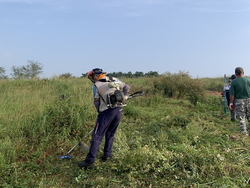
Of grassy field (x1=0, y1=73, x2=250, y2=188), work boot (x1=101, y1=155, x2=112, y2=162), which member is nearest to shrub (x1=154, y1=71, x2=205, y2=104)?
grassy field (x1=0, y1=73, x2=250, y2=188)

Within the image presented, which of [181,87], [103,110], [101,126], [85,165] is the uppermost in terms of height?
[181,87]

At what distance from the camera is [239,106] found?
205 inches

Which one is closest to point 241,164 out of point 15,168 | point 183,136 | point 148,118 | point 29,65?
point 183,136

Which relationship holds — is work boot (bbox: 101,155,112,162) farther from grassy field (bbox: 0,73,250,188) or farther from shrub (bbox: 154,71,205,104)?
shrub (bbox: 154,71,205,104)

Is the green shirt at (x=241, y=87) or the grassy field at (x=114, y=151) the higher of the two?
the green shirt at (x=241, y=87)

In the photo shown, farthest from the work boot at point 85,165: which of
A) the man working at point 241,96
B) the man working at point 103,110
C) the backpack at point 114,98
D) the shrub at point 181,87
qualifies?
the shrub at point 181,87

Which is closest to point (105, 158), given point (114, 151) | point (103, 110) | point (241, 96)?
point (114, 151)

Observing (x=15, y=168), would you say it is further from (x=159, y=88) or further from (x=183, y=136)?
(x=159, y=88)

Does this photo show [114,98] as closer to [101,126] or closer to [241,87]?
[101,126]

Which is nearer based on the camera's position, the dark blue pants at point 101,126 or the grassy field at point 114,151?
the grassy field at point 114,151

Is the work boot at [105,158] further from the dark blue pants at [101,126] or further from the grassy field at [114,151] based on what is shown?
the dark blue pants at [101,126]

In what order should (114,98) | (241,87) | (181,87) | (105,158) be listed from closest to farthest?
(114,98)
(105,158)
(241,87)
(181,87)

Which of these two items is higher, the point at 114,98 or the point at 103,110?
the point at 114,98

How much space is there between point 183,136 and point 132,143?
1169mm
